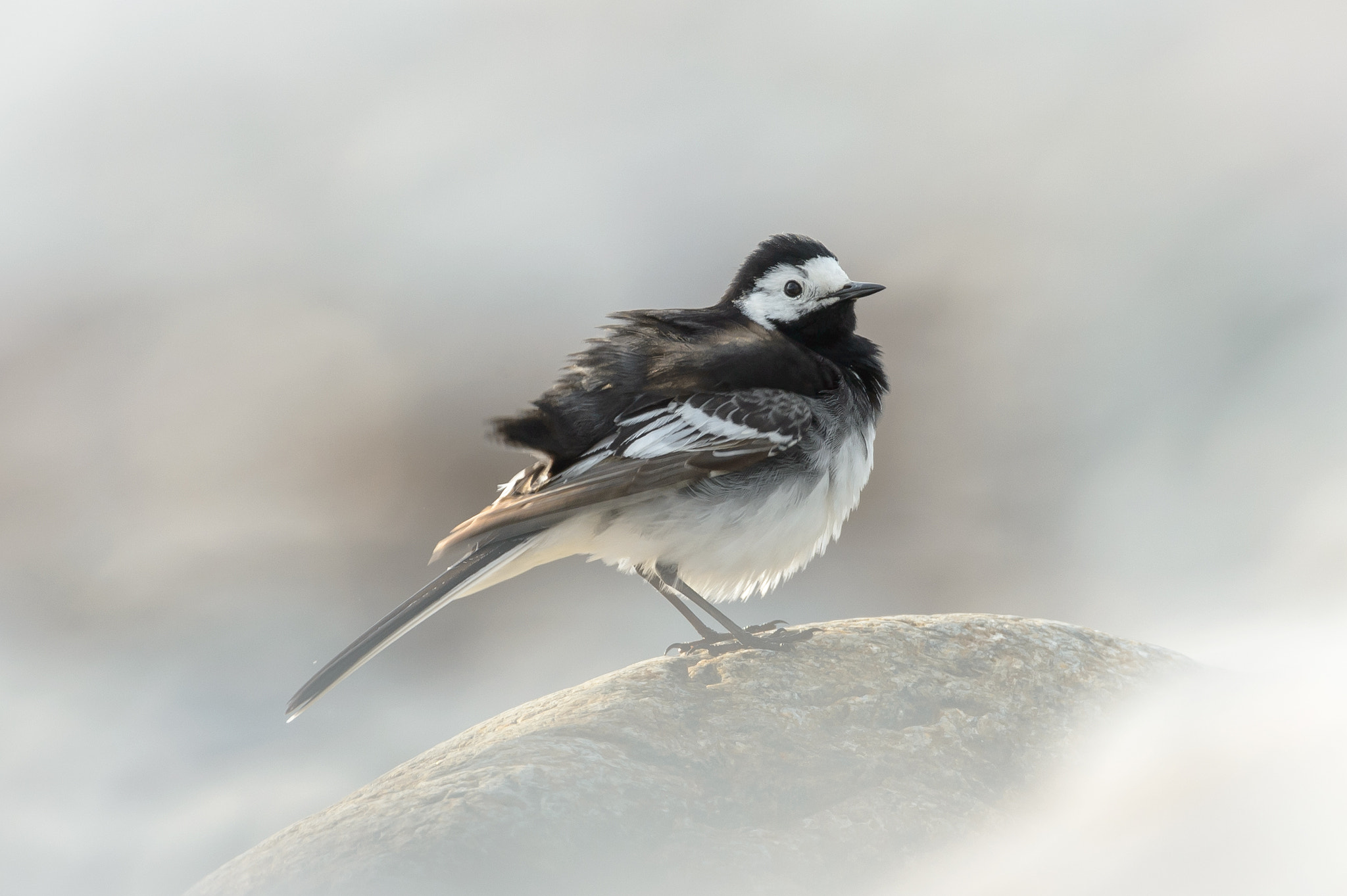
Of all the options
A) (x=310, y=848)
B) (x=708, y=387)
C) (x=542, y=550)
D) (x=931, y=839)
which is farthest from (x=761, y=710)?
(x=310, y=848)

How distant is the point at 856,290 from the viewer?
4918mm

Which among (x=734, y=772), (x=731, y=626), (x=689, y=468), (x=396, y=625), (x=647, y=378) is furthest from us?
(x=731, y=626)

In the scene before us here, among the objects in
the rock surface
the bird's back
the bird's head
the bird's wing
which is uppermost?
the bird's head

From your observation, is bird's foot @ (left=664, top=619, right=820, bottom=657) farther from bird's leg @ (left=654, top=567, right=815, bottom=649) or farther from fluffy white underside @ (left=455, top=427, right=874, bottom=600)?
fluffy white underside @ (left=455, top=427, right=874, bottom=600)

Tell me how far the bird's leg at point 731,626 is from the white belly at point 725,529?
0.22 feet

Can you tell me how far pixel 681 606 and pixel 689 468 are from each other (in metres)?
0.86

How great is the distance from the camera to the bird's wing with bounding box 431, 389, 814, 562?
4.01m

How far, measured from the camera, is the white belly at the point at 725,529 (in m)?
4.29

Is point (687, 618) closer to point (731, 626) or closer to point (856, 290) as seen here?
point (731, 626)

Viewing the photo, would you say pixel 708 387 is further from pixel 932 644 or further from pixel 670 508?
pixel 932 644

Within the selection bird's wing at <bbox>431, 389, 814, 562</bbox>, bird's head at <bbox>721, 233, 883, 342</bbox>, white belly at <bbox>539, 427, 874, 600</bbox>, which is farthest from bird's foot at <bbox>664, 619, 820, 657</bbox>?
bird's head at <bbox>721, 233, 883, 342</bbox>

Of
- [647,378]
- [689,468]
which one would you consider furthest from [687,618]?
[647,378]

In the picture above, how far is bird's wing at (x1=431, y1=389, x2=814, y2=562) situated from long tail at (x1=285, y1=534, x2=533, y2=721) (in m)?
0.14

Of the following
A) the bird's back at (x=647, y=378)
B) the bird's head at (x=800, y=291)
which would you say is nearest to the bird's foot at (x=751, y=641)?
the bird's back at (x=647, y=378)
